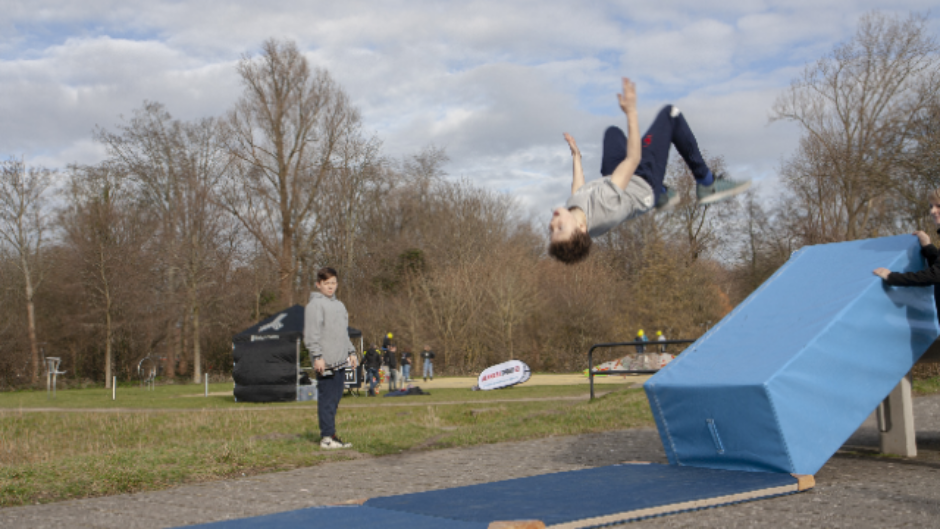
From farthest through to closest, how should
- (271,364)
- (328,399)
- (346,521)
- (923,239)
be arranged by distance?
1. (271,364)
2. (328,399)
3. (923,239)
4. (346,521)

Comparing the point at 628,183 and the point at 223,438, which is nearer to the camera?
the point at 628,183

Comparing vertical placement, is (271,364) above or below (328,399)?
above

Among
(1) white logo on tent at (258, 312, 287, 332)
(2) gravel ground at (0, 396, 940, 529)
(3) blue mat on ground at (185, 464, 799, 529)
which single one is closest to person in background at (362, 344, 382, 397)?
(1) white logo on tent at (258, 312, 287, 332)

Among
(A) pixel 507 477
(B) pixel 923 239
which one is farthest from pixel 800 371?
(A) pixel 507 477

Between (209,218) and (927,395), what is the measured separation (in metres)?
32.9

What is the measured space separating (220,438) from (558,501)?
631 centimetres

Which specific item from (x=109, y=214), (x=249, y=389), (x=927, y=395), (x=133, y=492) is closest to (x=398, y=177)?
(x=109, y=214)

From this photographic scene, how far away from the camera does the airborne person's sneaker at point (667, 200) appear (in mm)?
5953

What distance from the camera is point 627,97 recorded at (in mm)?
5227

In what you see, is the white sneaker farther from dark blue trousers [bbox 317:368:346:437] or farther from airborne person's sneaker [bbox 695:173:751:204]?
airborne person's sneaker [bbox 695:173:751:204]

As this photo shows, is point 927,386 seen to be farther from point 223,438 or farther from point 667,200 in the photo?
point 223,438

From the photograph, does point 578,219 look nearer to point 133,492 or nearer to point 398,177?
point 133,492

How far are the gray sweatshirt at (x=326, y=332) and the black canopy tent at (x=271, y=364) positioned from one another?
1148cm

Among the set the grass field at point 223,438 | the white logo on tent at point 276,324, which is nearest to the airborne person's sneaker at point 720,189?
the grass field at point 223,438
